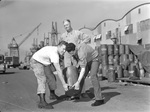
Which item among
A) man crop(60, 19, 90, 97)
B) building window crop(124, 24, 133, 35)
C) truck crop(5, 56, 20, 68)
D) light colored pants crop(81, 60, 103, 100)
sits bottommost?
truck crop(5, 56, 20, 68)

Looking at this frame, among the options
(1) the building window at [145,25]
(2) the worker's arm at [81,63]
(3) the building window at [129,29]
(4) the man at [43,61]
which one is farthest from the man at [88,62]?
(3) the building window at [129,29]

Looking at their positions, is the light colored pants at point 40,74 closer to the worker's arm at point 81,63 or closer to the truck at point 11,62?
the worker's arm at point 81,63

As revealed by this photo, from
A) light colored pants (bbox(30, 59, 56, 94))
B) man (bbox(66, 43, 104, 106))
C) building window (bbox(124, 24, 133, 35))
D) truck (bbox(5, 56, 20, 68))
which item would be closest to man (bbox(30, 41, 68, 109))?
light colored pants (bbox(30, 59, 56, 94))

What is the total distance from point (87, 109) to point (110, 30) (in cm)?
2570

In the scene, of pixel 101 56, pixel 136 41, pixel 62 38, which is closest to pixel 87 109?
pixel 62 38

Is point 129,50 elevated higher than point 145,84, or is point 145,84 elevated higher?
point 129,50

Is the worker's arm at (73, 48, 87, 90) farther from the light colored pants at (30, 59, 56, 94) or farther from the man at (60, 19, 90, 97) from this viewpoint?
the man at (60, 19, 90, 97)

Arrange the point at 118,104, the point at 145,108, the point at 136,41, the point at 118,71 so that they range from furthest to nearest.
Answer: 1. the point at 136,41
2. the point at 118,71
3. the point at 118,104
4. the point at 145,108

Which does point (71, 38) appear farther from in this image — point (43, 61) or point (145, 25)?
point (145, 25)

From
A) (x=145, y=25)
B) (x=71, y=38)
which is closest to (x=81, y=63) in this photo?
(x=71, y=38)

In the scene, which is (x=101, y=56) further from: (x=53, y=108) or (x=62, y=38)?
(x=53, y=108)

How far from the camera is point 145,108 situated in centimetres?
484

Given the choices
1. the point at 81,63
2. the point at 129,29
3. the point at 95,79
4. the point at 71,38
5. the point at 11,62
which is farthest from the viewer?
the point at 11,62

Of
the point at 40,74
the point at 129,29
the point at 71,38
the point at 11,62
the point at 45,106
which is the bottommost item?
the point at 11,62
